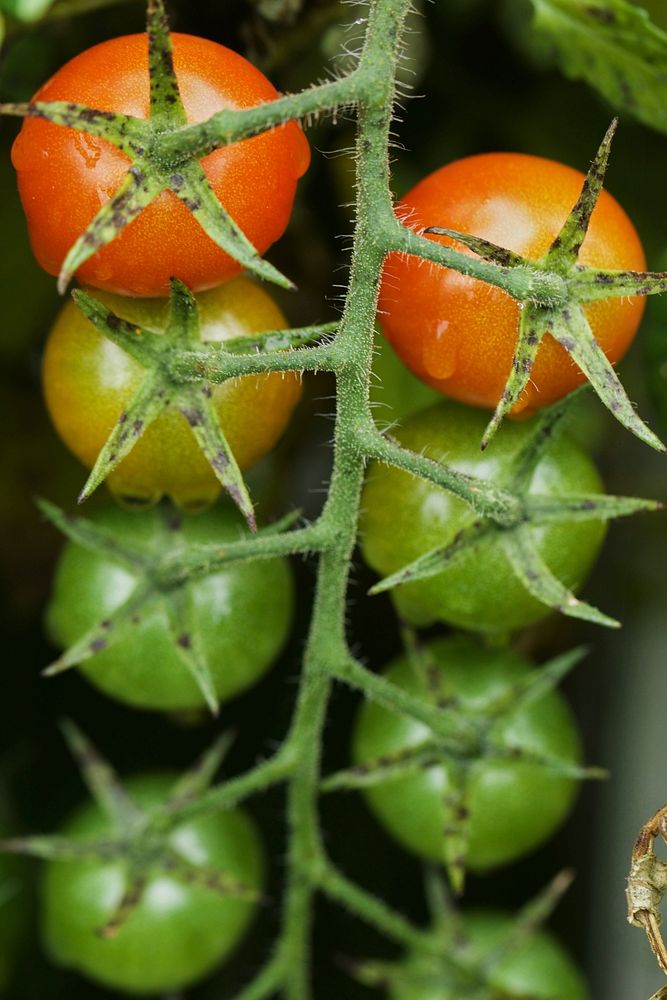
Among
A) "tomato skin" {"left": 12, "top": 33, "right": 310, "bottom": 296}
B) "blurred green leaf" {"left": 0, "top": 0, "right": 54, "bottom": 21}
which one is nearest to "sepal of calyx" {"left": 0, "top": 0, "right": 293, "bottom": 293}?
"tomato skin" {"left": 12, "top": 33, "right": 310, "bottom": 296}

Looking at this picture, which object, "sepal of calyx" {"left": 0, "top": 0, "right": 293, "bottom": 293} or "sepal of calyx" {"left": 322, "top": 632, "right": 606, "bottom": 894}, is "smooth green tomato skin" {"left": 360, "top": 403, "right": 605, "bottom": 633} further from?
"sepal of calyx" {"left": 0, "top": 0, "right": 293, "bottom": 293}

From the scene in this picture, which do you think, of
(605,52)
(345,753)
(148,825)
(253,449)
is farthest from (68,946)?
(605,52)

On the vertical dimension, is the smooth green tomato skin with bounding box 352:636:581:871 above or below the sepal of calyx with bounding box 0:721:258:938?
above

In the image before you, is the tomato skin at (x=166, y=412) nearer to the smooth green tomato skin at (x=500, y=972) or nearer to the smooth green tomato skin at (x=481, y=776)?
the smooth green tomato skin at (x=481, y=776)

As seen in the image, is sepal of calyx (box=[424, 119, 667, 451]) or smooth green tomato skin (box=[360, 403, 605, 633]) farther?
smooth green tomato skin (box=[360, 403, 605, 633])

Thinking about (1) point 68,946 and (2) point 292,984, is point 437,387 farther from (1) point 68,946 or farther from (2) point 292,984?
(1) point 68,946

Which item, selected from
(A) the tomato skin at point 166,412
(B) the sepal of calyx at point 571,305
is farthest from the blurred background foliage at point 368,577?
(B) the sepal of calyx at point 571,305
